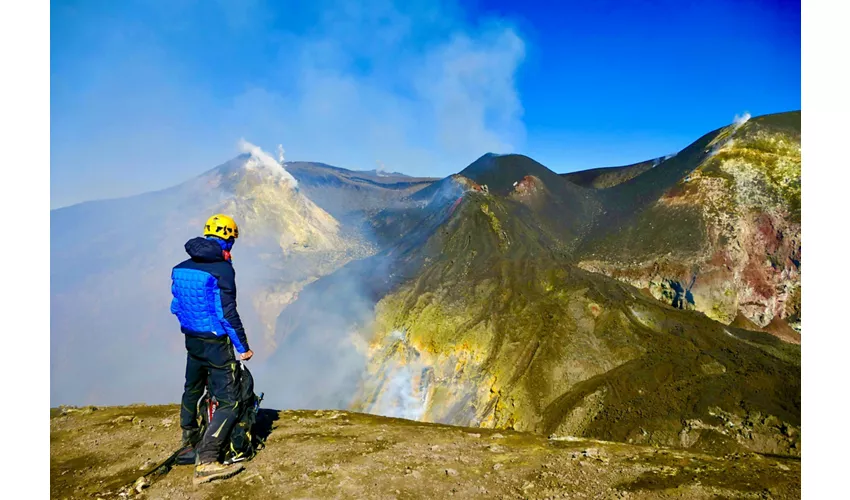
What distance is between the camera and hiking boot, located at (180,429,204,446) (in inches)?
213

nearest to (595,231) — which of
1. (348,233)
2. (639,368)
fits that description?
(639,368)

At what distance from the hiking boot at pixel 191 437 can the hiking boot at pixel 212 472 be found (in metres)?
0.72

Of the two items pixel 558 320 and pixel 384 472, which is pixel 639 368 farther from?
pixel 384 472

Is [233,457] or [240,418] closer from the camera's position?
[233,457]

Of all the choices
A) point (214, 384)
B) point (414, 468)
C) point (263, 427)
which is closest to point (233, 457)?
point (214, 384)

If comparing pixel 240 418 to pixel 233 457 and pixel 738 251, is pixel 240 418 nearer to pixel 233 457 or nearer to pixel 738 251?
pixel 233 457

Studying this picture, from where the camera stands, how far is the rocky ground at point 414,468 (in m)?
4.49

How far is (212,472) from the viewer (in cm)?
480

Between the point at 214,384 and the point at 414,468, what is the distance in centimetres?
260

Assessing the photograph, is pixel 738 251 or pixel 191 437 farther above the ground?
pixel 738 251

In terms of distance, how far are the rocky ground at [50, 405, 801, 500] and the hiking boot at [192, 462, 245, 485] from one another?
0.08 metres

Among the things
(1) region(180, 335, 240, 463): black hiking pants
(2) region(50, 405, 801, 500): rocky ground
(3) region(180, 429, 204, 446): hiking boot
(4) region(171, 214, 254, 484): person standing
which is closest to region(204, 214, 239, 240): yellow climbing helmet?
(4) region(171, 214, 254, 484): person standing

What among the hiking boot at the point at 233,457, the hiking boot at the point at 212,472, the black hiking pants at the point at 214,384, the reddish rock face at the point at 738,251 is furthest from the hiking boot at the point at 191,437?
the reddish rock face at the point at 738,251

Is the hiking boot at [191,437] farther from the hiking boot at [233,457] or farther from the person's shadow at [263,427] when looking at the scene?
the person's shadow at [263,427]
